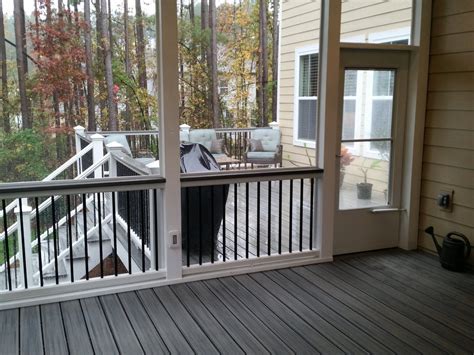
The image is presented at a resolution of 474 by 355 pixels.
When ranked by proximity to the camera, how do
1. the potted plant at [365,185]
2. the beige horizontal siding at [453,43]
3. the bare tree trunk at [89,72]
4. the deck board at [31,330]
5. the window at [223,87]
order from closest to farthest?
1. the deck board at [31,330]
2. the bare tree trunk at [89,72]
3. the window at [223,87]
4. the beige horizontal siding at [453,43]
5. the potted plant at [365,185]

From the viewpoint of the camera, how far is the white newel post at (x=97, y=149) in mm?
3510

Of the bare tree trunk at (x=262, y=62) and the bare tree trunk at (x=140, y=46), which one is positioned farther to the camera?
the bare tree trunk at (x=262, y=62)

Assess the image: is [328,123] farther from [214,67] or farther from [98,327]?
[98,327]

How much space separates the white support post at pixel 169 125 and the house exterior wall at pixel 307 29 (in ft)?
3.10

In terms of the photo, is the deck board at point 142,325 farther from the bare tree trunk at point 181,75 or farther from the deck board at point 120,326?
the bare tree trunk at point 181,75

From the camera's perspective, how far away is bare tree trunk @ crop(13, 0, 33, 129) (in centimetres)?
312

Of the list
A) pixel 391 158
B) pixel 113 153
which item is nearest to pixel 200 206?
pixel 113 153

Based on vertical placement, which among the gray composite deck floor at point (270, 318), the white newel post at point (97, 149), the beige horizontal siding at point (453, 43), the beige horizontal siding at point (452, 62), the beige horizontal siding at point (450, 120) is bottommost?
the gray composite deck floor at point (270, 318)

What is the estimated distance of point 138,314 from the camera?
318 cm

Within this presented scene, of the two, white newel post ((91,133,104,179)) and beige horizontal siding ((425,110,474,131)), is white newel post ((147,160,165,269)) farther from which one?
beige horizontal siding ((425,110,474,131))

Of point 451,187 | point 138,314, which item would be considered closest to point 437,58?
point 451,187

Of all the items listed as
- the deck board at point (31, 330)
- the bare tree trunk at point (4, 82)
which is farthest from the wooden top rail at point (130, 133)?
the deck board at point (31, 330)

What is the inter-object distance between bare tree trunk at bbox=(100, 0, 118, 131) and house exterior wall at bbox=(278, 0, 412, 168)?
4.46 feet

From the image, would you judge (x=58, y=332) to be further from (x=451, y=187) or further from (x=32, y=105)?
(x=451, y=187)
